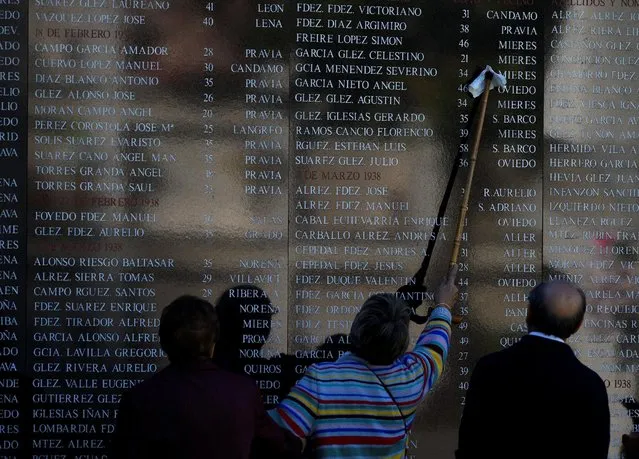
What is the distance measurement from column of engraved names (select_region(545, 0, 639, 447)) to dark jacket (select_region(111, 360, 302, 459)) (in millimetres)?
2919

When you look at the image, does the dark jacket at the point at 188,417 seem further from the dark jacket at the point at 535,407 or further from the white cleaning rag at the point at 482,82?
the white cleaning rag at the point at 482,82

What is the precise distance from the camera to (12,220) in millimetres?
5812

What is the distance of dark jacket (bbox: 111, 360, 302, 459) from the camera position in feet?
12.5

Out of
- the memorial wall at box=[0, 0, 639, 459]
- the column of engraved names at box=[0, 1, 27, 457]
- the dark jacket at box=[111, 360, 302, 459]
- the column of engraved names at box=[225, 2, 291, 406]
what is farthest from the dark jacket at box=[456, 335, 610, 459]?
the column of engraved names at box=[0, 1, 27, 457]

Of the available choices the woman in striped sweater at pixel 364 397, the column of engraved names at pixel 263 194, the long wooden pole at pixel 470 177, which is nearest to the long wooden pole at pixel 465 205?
the long wooden pole at pixel 470 177

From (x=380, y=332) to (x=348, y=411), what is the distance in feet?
1.26

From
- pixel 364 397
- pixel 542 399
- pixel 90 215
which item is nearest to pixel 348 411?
pixel 364 397

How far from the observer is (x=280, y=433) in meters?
4.12

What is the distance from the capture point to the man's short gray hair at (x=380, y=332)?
13.9ft

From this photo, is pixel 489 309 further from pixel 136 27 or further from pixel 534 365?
pixel 136 27

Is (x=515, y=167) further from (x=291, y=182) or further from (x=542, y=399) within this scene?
(x=542, y=399)

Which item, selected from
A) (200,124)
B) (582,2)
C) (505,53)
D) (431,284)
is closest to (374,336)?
(431,284)

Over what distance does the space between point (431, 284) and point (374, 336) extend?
6.00 ft

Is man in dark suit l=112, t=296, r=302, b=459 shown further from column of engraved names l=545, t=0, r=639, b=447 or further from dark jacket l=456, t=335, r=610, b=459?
column of engraved names l=545, t=0, r=639, b=447
